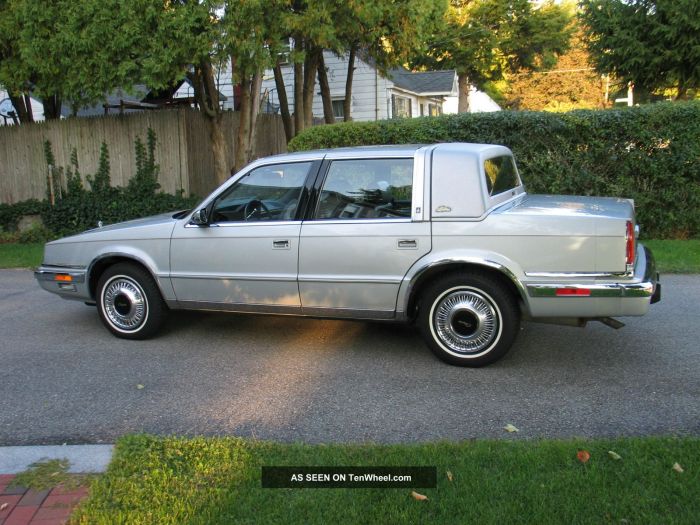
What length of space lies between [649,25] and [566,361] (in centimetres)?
1502

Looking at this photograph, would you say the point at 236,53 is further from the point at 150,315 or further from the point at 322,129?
the point at 150,315

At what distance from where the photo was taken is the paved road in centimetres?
423

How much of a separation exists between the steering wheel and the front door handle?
1.27 metres

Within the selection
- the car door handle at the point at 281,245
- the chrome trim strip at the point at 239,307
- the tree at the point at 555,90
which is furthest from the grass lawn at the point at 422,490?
the tree at the point at 555,90

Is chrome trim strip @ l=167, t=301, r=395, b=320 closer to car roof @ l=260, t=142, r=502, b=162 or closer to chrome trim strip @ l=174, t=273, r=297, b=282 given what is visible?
chrome trim strip @ l=174, t=273, r=297, b=282

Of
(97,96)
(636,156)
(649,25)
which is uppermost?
(649,25)


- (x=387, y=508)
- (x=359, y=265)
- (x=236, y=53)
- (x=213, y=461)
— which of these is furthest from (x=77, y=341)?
(x=236, y=53)

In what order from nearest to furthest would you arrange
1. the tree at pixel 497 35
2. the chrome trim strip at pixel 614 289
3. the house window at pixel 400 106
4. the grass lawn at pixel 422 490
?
1. the grass lawn at pixel 422 490
2. the chrome trim strip at pixel 614 289
3. the house window at pixel 400 106
4. the tree at pixel 497 35

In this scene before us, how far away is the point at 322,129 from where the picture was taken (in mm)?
11320

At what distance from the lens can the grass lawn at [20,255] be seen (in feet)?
35.7

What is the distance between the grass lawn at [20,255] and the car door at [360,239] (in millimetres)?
7032

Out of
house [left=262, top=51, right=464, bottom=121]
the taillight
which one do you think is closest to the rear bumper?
the taillight

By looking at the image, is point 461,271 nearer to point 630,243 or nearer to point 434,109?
point 630,243

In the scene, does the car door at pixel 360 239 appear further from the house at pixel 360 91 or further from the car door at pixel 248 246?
the house at pixel 360 91
